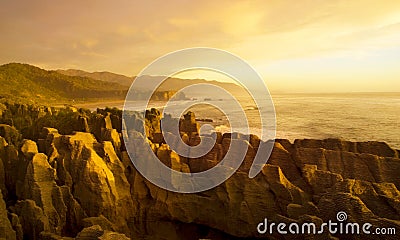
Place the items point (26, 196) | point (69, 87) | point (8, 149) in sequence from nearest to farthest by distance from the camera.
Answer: point (26, 196) → point (8, 149) → point (69, 87)

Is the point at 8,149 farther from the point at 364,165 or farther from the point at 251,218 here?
the point at 364,165

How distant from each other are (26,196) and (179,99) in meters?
130

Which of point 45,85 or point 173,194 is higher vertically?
point 45,85

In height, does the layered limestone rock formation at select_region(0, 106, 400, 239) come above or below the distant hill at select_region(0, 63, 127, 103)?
below

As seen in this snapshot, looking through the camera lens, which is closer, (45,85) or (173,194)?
(173,194)

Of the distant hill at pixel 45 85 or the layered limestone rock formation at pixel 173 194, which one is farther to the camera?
the distant hill at pixel 45 85

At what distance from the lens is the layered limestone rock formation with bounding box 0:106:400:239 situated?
8242 millimetres

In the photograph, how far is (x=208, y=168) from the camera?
465 inches

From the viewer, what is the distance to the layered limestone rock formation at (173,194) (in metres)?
8.24

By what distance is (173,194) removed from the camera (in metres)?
11.0

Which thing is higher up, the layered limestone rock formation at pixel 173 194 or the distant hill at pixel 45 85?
the distant hill at pixel 45 85

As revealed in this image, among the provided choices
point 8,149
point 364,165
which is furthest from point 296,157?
point 8,149

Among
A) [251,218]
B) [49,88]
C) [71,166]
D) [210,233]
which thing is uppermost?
[49,88]

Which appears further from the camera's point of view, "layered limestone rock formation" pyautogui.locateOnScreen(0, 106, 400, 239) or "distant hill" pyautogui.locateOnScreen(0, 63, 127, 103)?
"distant hill" pyautogui.locateOnScreen(0, 63, 127, 103)
